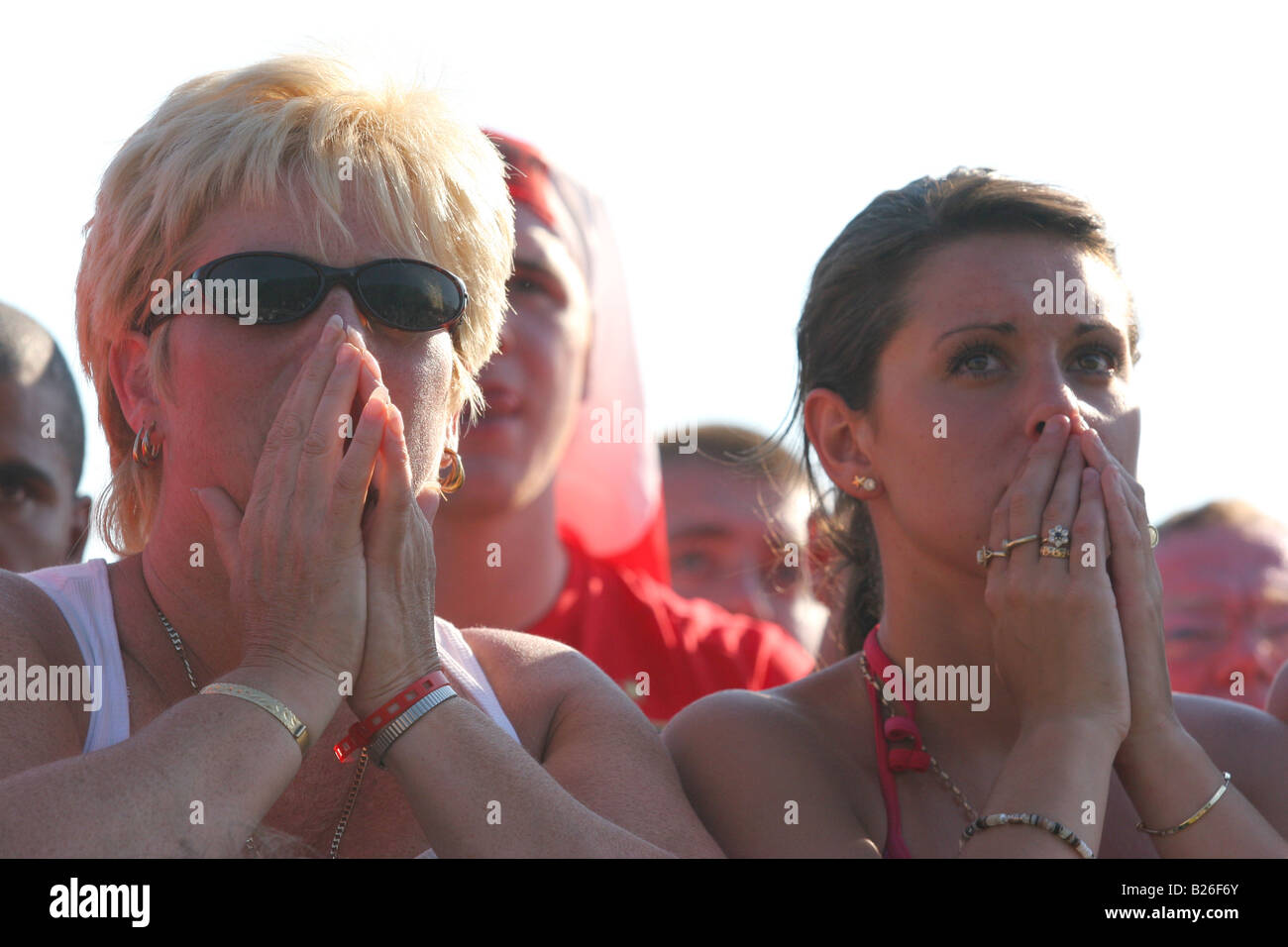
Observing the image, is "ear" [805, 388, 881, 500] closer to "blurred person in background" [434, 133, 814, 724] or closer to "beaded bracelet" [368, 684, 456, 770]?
"beaded bracelet" [368, 684, 456, 770]

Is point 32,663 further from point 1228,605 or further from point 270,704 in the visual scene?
point 1228,605

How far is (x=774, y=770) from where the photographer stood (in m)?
2.87

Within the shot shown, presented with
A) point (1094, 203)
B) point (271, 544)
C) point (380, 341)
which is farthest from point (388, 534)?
point (1094, 203)

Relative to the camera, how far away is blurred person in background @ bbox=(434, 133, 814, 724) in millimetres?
4883

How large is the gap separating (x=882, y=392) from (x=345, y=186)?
1.34 meters

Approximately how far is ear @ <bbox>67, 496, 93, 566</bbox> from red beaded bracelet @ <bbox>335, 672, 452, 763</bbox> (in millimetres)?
2277

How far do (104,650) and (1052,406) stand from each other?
201cm

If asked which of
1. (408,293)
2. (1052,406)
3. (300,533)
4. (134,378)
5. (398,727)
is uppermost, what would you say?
(408,293)

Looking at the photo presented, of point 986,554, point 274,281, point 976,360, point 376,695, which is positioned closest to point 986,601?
point 986,554

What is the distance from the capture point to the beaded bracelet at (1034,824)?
2441 mm

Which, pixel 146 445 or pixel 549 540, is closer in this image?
pixel 146 445

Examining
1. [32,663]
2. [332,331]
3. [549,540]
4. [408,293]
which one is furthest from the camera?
[549,540]

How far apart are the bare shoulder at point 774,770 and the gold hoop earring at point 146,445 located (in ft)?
4.20

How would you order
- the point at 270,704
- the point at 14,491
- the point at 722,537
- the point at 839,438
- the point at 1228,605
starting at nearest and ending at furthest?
the point at 270,704, the point at 839,438, the point at 14,491, the point at 1228,605, the point at 722,537
